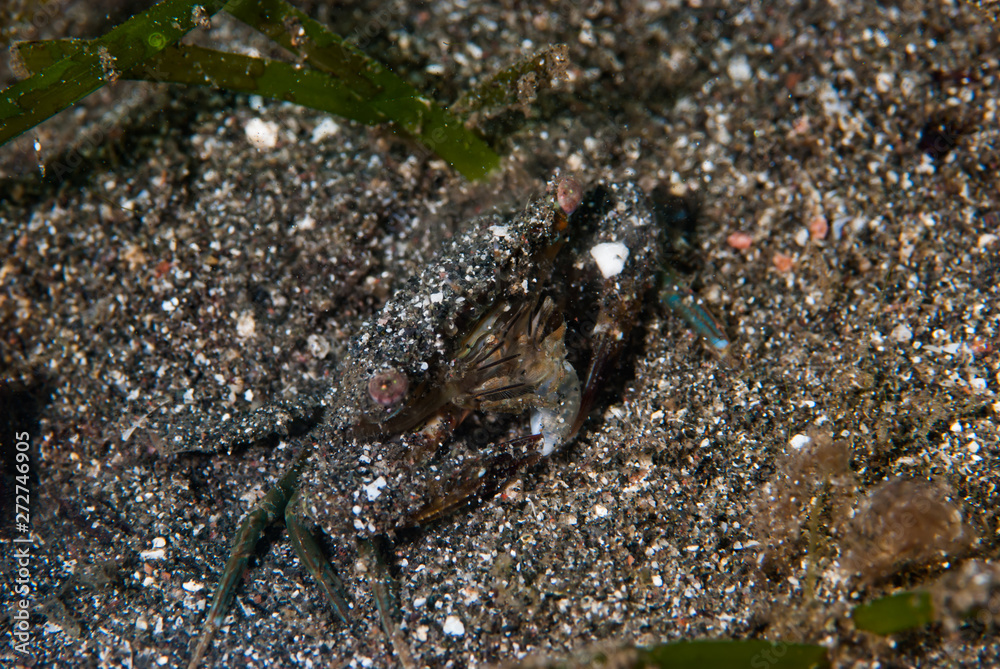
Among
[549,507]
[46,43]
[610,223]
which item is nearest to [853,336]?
[610,223]

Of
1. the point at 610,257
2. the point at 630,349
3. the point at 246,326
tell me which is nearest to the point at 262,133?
→ the point at 246,326

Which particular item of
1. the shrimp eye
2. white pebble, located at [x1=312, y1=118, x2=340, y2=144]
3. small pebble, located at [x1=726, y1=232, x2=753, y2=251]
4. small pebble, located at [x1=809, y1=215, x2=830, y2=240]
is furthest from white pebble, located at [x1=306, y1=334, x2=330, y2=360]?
small pebble, located at [x1=809, y1=215, x2=830, y2=240]

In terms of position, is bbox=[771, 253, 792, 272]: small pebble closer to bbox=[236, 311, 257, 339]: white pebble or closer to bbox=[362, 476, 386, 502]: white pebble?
bbox=[362, 476, 386, 502]: white pebble

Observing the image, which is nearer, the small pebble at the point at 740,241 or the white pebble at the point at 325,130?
the small pebble at the point at 740,241

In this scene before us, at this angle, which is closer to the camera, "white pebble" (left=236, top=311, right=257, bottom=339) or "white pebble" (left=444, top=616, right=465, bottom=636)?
"white pebble" (left=444, top=616, right=465, bottom=636)

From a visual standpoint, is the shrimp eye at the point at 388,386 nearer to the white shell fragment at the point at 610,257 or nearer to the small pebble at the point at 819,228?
the white shell fragment at the point at 610,257

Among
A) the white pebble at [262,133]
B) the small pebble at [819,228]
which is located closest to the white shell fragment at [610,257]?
the small pebble at [819,228]
